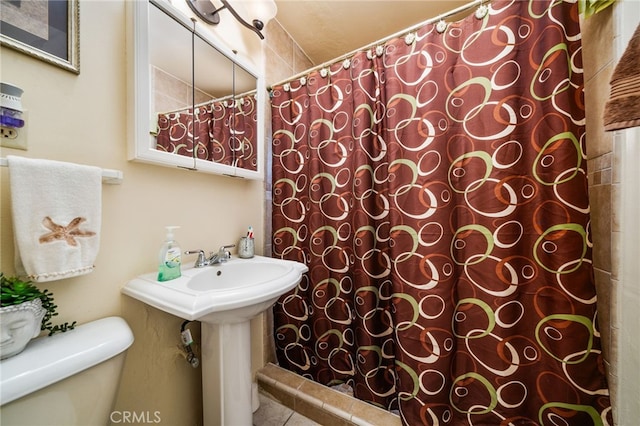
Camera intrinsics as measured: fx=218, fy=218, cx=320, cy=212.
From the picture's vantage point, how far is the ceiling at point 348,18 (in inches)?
50.4

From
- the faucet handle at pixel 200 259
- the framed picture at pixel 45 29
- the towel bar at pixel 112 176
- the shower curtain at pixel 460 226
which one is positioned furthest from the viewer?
the faucet handle at pixel 200 259

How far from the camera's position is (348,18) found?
4.52ft

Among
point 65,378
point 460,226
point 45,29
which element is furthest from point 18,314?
point 460,226

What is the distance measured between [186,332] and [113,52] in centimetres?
99

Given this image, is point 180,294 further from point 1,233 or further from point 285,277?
point 1,233

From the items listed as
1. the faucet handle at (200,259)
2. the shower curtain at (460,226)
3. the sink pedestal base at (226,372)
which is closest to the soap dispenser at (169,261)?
the faucet handle at (200,259)

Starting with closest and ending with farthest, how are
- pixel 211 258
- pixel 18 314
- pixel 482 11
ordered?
pixel 18 314
pixel 482 11
pixel 211 258

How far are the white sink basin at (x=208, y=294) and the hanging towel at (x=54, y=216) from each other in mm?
164

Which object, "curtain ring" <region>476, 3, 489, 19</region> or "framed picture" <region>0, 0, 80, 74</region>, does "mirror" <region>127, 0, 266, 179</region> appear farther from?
"curtain ring" <region>476, 3, 489, 19</region>

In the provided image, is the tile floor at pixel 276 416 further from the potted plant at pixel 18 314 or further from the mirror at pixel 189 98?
the mirror at pixel 189 98

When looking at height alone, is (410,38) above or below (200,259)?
above

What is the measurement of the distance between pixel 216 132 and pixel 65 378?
935mm

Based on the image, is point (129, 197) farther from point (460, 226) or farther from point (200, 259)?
point (460, 226)

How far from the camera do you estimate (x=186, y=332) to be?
0.81 metres
